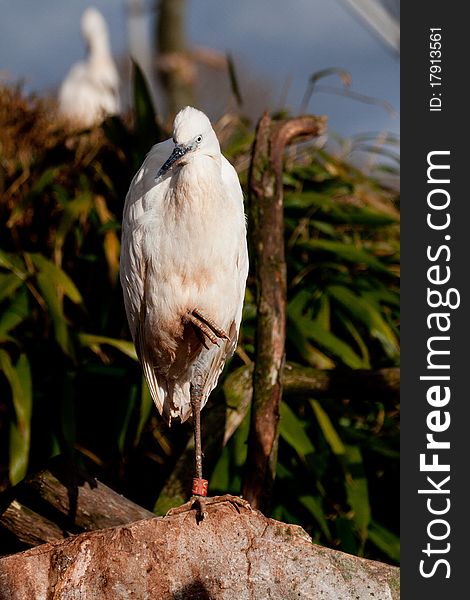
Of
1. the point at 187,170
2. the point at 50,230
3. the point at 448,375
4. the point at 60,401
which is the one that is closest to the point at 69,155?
the point at 50,230

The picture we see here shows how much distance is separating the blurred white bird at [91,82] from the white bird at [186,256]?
336cm

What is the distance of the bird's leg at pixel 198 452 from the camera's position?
2.88m

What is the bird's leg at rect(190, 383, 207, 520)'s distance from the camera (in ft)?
9.43

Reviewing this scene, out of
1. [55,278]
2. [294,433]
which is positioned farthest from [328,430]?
[55,278]

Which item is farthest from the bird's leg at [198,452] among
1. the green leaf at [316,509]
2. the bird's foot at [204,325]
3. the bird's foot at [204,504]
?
the green leaf at [316,509]

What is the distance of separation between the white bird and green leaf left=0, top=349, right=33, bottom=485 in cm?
110

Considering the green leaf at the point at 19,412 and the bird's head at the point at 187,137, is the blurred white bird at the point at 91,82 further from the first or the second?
the bird's head at the point at 187,137

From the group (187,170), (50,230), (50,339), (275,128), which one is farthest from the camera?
(50,230)

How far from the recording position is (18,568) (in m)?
2.71

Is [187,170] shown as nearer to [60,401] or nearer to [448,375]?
[448,375]

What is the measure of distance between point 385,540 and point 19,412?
2.02 m

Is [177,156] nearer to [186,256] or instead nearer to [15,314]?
[186,256]

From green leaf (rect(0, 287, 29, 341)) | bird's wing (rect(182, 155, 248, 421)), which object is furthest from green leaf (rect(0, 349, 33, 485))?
bird's wing (rect(182, 155, 248, 421))

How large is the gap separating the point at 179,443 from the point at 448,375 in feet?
6.31
